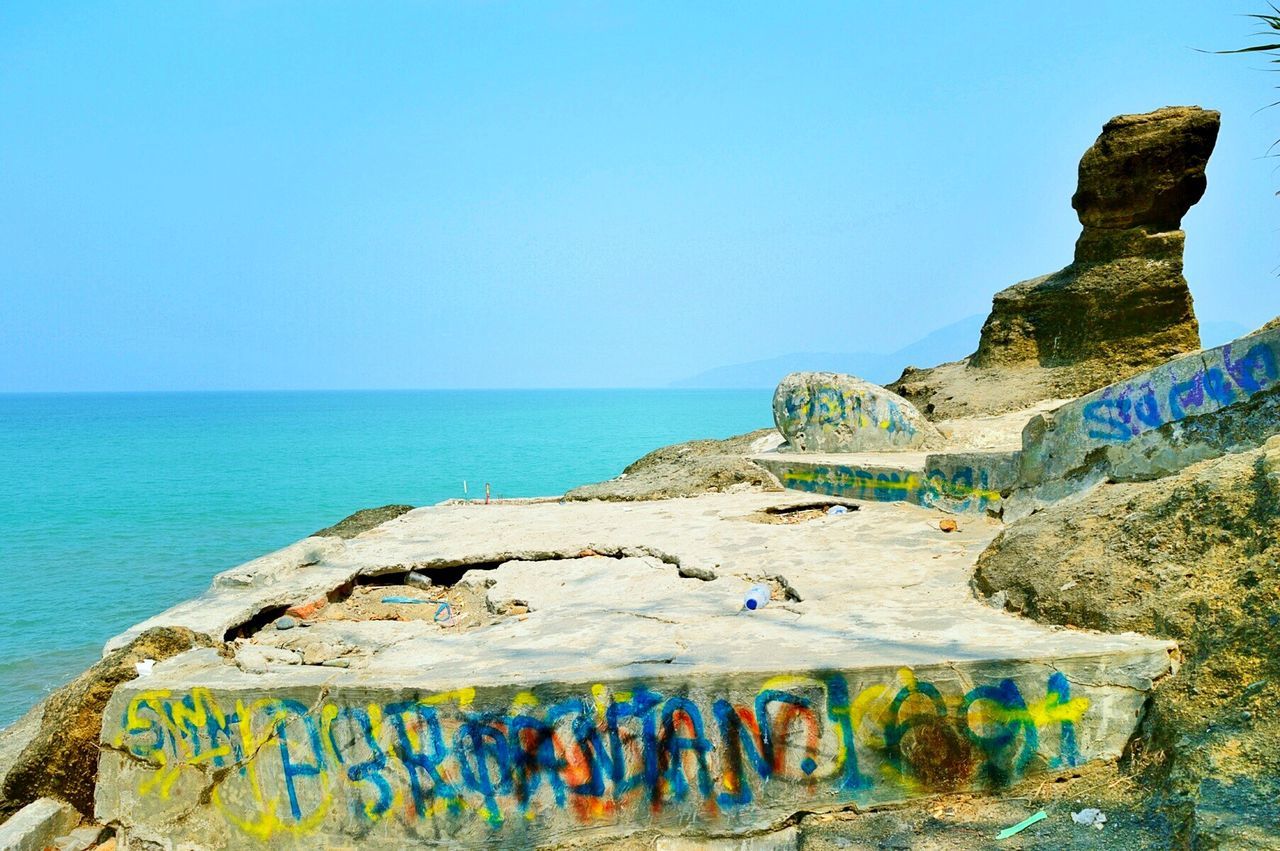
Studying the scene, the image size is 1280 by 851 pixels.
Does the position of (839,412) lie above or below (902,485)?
above

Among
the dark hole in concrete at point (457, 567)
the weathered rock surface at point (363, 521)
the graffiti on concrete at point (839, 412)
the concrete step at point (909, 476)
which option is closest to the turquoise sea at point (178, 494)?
the weathered rock surface at point (363, 521)

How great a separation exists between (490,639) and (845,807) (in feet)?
5.16

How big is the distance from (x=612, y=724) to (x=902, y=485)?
436 centimetres

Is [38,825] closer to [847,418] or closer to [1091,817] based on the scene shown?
[1091,817]

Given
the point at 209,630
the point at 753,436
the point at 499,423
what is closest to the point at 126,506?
the point at 753,436

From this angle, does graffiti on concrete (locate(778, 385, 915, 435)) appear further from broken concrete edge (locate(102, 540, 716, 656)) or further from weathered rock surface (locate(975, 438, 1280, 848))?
weathered rock surface (locate(975, 438, 1280, 848))

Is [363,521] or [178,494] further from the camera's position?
[178,494]

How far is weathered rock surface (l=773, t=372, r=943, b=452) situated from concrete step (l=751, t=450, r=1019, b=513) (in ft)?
1.15

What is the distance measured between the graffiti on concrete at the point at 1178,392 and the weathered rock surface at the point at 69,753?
459 centimetres

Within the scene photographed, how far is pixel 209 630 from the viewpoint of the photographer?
4.11m

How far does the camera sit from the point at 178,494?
97.1 feet

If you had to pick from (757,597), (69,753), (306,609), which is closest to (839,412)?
(757,597)

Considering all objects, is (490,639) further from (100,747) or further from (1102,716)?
(1102,716)

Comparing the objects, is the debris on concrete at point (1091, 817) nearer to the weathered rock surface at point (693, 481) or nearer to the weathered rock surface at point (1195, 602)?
the weathered rock surface at point (1195, 602)
